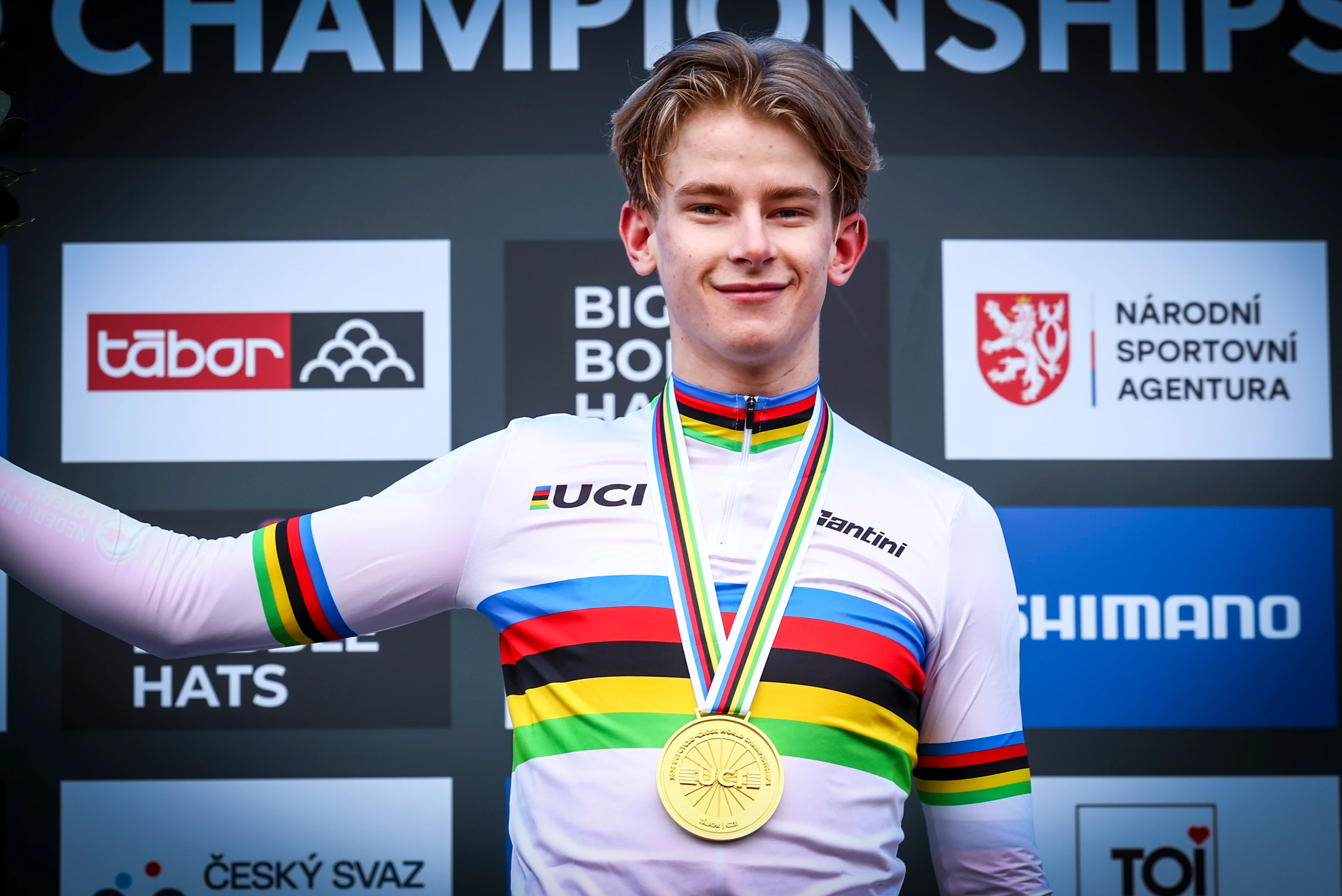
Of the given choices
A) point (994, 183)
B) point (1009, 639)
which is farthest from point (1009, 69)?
point (1009, 639)

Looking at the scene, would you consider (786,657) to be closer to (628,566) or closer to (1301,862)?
(628,566)

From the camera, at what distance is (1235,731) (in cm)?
221

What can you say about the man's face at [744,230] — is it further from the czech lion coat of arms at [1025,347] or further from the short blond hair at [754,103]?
the czech lion coat of arms at [1025,347]

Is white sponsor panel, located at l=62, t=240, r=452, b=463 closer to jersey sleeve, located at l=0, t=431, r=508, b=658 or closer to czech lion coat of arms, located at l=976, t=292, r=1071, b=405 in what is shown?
jersey sleeve, located at l=0, t=431, r=508, b=658

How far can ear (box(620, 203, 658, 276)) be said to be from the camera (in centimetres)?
121

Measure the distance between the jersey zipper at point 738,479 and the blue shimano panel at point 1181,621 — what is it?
1.21 m

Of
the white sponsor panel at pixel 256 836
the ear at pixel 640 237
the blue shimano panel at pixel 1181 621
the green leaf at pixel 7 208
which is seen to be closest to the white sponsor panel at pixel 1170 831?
the blue shimano panel at pixel 1181 621

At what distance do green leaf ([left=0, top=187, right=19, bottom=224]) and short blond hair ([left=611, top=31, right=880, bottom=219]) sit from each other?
670 mm

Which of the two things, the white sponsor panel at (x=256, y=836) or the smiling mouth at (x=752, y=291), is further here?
the white sponsor panel at (x=256, y=836)

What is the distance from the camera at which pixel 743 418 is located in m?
1.21

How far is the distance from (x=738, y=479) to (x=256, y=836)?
160cm

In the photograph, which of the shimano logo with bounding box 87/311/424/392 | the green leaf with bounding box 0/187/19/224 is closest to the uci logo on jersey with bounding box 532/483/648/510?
the green leaf with bounding box 0/187/19/224

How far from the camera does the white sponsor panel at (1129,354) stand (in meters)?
2.23

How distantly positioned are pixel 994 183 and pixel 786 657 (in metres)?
1.56
